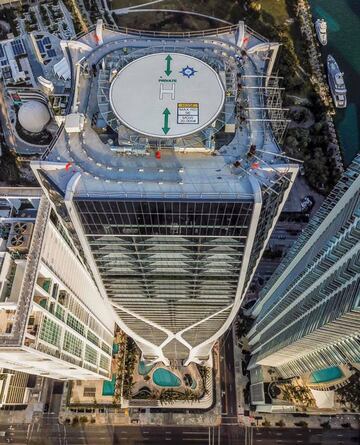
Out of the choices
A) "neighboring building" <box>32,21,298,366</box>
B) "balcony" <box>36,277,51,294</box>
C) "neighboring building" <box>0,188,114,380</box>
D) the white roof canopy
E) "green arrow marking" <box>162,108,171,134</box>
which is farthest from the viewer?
the white roof canopy

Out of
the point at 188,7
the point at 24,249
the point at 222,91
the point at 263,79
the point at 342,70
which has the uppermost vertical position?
the point at 188,7

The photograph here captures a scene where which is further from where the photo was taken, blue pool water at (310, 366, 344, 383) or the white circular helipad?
blue pool water at (310, 366, 344, 383)

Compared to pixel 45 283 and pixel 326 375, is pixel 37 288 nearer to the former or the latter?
pixel 45 283

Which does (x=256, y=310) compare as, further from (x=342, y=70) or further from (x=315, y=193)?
(x=342, y=70)

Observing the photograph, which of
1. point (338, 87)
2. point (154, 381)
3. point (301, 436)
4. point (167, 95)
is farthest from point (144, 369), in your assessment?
A: point (338, 87)

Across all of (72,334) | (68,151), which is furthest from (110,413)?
(68,151)

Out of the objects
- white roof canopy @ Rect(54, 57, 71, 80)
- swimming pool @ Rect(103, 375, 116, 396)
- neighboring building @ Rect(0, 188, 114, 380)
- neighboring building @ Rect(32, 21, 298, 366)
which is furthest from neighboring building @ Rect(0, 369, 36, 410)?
white roof canopy @ Rect(54, 57, 71, 80)

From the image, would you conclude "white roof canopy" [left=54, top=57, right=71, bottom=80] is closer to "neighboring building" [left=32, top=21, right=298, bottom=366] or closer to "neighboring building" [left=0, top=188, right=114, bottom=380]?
"neighboring building" [left=32, top=21, right=298, bottom=366]
